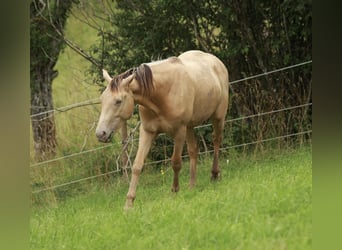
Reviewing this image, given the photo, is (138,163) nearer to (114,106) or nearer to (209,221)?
(114,106)

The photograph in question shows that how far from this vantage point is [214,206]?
13.3 feet

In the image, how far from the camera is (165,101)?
5.68 metres

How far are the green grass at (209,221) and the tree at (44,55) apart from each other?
3.22m

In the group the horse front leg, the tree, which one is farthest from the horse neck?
the tree

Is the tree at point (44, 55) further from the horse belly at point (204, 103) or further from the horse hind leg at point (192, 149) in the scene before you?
the horse belly at point (204, 103)

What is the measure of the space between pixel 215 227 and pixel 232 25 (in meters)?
5.40

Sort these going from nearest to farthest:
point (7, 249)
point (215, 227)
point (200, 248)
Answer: point (7, 249) → point (200, 248) → point (215, 227)

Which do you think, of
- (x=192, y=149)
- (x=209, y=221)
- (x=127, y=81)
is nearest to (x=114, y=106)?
(x=127, y=81)

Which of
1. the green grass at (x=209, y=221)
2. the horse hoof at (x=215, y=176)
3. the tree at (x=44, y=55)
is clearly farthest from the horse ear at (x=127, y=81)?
the tree at (x=44, y=55)

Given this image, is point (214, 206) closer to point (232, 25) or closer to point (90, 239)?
point (90, 239)

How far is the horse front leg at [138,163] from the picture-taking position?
5344mm

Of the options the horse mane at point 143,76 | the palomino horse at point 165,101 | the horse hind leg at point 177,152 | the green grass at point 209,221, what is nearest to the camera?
the green grass at point 209,221

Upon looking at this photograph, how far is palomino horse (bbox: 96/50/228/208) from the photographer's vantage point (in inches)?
207

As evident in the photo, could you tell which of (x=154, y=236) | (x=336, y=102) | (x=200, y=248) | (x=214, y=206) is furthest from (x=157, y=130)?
(x=336, y=102)
